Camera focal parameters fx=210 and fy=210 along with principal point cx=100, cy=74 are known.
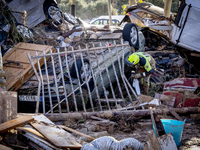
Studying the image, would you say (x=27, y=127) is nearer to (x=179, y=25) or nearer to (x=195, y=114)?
(x=195, y=114)

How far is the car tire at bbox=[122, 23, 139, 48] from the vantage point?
23.2 ft

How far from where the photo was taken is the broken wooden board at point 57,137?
2531 millimetres

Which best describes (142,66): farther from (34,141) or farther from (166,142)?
(34,141)

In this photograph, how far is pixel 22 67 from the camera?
539cm

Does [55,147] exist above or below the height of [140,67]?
above

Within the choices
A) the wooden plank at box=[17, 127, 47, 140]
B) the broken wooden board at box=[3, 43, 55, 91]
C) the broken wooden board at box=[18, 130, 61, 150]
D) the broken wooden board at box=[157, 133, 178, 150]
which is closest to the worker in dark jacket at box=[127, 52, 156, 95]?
the broken wooden board at box=[3, 43, 55, 91]

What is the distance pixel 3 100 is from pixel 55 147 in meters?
0.98

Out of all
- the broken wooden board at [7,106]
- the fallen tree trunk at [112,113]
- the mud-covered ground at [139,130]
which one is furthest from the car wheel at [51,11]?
the broken wooden board at [7,106]

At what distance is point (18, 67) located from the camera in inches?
214

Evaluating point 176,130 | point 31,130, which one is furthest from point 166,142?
point 31,130

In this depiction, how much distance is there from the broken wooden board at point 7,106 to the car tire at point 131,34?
4909 millimetres

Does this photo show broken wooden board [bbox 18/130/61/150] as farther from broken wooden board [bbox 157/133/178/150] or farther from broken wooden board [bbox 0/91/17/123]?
broken wooden board [bbox 157/133/178/150]

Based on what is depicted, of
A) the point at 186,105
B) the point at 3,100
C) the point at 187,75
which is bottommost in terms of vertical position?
the point at 187,75

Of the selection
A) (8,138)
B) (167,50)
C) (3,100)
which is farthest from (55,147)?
(167,50)
